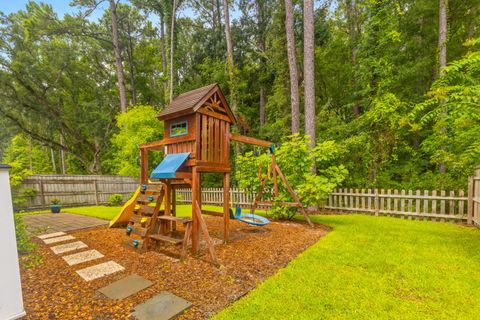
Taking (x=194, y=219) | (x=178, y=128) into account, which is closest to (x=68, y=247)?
(x=194, y=219)

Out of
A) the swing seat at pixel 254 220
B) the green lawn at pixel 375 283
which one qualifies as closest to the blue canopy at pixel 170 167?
the swing seat at pixel 254 220

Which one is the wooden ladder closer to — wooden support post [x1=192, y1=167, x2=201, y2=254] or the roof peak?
wooden support post [x1=192, y1=167, x2=201, y2=254]

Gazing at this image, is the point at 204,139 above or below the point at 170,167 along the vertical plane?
above

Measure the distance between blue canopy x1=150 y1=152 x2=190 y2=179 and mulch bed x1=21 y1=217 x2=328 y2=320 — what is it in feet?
5.05

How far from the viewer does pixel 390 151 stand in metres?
9.18

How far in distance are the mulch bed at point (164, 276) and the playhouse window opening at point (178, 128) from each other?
2434 millimetres

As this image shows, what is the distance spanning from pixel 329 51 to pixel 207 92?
12.5 metres

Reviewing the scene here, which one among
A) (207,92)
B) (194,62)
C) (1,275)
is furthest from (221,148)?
(194,62)

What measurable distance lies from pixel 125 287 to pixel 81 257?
1.86 meters

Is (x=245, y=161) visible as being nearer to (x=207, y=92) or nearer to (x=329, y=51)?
(x=207, y=92)

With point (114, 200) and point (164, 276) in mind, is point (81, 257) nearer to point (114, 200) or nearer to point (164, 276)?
point (164, 276)

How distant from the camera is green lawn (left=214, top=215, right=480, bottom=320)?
2.48 metres

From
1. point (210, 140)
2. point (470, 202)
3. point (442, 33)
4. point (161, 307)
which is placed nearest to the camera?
point (161, 307)

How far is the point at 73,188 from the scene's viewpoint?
494 inches
